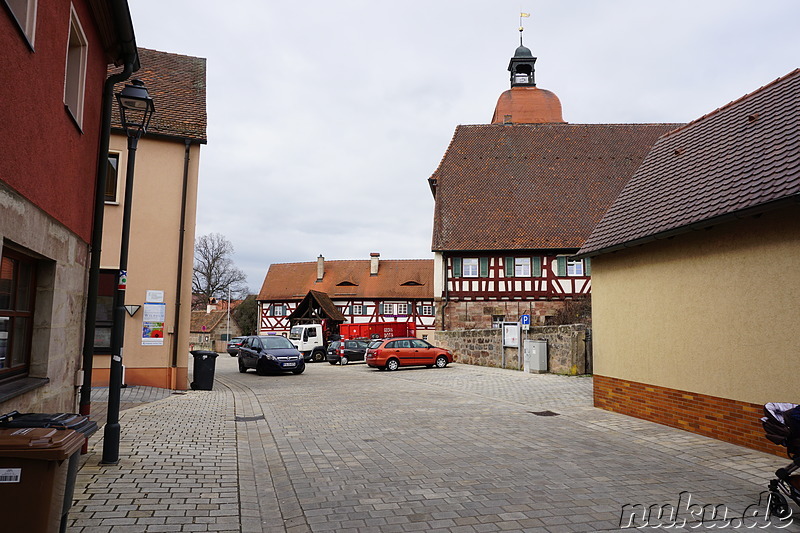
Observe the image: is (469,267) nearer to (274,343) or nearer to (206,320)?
(274,343)

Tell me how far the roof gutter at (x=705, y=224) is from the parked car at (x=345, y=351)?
22.5 meters

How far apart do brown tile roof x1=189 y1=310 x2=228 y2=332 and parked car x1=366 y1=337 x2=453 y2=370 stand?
128 feet

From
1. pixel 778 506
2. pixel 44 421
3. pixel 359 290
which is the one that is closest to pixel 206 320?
pixel 359 290

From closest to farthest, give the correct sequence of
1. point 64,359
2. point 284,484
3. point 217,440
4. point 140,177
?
1. point 284,484
2. point 64,359
3. point 217,440
4. point 140,177

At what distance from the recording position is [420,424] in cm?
1020

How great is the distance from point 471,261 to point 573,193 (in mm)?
7928

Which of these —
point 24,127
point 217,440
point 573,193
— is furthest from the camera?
point 573,193

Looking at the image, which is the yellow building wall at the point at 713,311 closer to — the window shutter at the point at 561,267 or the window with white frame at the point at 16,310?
the window with white frame at the point at 16,310

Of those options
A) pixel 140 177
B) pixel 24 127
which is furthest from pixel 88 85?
pixel 140 177

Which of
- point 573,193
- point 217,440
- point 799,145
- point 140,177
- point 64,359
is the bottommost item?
point 217,440

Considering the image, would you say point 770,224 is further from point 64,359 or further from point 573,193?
point 573,193

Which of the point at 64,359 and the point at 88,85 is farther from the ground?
the point at 88,85

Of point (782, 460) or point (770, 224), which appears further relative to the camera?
point (770, 224)

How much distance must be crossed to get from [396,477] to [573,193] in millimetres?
31495
